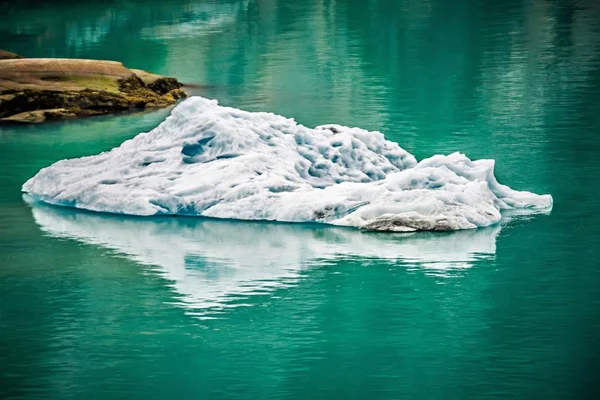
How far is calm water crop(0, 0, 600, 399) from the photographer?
43.2 feet

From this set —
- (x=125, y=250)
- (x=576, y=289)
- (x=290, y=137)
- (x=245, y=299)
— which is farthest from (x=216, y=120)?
(x=576, y=289)

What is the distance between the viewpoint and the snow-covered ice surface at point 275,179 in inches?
727

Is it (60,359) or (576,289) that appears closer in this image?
(60,359)

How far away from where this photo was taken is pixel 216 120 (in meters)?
20.3

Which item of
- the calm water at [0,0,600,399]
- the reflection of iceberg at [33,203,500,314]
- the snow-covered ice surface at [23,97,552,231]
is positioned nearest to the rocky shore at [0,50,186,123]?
the calm water at [0,0,600,399]

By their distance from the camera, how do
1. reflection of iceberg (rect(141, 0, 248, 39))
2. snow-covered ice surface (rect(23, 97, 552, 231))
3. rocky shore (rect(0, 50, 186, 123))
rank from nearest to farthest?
1. snow-covered ice surface (rect(23, 97, 552, 231))
2. rocky shore (rect(0, 50, 186, 123))
3. reflection of iceberg (rect(141, 0, 248, 39))

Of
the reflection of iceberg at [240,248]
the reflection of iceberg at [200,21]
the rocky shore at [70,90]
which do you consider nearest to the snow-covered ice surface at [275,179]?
the reflection of iceberg at [240,248]

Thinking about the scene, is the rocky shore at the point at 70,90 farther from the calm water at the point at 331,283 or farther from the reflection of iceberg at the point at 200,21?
the reflection of iceberg at the point at 200,21

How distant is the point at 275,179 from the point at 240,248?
1.85 m

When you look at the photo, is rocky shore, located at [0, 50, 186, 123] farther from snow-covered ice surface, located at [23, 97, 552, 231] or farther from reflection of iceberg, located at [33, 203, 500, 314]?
reflection of iceberg, located at [33, 203, 500, 314]

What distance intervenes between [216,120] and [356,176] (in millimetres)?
2151

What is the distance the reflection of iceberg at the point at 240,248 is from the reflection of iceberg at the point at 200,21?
21716 millimetres

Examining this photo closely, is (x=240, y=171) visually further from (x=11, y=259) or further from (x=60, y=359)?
(x=60, y=359)

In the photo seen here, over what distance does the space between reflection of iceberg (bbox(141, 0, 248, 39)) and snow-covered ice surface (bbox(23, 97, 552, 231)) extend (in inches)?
784
